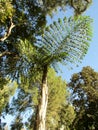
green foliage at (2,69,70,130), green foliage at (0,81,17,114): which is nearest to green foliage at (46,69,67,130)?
green foliage at (2,69,70,130)

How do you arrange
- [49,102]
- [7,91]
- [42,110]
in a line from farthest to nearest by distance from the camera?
[7,91]
[49,102]
[42,110]

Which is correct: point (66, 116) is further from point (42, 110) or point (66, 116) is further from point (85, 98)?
point (42, 110)

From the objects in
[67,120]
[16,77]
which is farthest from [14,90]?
[16,77]

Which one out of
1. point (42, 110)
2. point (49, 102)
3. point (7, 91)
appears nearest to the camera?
point (42, 110)

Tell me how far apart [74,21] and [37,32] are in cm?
322

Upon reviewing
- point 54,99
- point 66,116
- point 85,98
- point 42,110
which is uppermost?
point 85,98

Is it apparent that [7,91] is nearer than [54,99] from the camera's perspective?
No

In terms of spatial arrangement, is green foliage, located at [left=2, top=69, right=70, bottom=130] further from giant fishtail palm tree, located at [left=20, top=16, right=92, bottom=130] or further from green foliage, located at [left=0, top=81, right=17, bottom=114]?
giant fishtail palm tree, located at [left=20, top=16, right=92, bottom=130]

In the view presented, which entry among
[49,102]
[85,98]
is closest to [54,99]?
[49,102]

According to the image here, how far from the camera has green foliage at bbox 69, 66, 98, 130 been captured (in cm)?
3297

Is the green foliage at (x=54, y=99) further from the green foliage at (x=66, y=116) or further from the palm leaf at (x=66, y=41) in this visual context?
the palm leaf at (x=66, y=41)

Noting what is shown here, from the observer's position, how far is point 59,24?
10328 millimetres

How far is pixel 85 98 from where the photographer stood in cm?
3481

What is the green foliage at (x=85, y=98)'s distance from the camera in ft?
108
